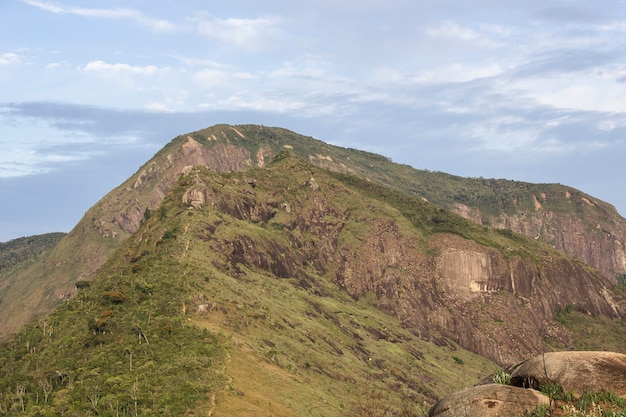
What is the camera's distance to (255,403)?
75.1 m

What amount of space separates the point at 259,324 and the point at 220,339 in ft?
58.3

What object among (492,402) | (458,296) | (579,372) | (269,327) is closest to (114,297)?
(269,327)

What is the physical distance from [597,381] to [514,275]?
174m

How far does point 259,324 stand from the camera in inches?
4259

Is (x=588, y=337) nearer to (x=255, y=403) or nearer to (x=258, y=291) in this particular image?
(x=258, y=291)

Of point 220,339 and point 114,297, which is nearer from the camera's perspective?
point 220,339

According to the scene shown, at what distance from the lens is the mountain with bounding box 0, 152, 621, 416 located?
3100 inches

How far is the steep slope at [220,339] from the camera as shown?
76312 millimetres

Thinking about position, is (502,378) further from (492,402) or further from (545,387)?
(492,402)

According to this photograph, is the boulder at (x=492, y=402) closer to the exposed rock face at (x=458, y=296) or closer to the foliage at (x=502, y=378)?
the foliage at (x=502, y=378)

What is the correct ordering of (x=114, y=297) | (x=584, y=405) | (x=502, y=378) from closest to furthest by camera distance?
(x=584, y=405), (x=502, y=378), (x=114, y=297)

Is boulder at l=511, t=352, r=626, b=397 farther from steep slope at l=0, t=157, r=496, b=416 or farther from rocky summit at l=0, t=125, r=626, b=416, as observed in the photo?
steep slope at l=0, t=157, r=496, b=416

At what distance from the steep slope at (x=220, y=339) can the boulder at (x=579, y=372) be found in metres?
17.0

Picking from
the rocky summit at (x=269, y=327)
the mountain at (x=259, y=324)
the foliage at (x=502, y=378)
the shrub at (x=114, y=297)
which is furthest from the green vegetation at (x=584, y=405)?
the shrub at (x=114, y=297)
